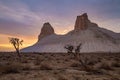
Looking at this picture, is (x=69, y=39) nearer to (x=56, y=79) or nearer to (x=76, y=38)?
(x=76, y=38)

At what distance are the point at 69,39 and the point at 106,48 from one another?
1391 inches

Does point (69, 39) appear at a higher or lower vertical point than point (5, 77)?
higher

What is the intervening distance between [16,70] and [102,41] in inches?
6344

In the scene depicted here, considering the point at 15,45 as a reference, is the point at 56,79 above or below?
below

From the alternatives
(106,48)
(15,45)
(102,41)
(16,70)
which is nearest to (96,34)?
(102,41)

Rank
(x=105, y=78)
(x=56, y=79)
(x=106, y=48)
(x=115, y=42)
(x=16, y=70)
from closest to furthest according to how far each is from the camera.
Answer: (x=56, y=79) → (x=105, y=78) → (x=16, y=70) → (x=106, y=48) → (x=115, y=42)

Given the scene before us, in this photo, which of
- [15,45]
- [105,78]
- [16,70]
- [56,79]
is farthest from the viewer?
[15,45]

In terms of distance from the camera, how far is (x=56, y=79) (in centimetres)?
1477

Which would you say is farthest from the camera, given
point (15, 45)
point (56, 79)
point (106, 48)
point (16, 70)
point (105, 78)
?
point (106, 48)

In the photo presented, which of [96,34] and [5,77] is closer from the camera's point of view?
[5,77]

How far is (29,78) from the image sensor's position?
15.4 m

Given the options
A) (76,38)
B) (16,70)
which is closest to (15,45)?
(16,70)

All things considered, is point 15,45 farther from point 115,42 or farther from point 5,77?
point 115,42

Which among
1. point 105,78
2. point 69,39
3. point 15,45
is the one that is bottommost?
point 105,78
